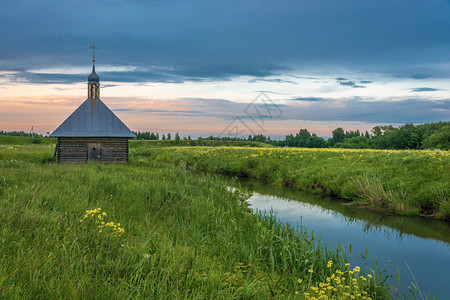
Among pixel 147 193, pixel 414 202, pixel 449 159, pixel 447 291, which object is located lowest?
pixel 447 291

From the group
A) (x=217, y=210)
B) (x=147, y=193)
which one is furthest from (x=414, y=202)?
(x=147, y=193)

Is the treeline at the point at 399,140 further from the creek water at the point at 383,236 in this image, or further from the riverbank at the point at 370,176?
the creek water at the point at 383,236

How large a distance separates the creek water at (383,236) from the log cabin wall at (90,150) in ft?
40.9

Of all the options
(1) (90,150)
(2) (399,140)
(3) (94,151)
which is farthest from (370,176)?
(2) (399,140)

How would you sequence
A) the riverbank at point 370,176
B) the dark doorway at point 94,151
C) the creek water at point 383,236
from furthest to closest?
1. the dark doorway at point 94,151
2. the riverbank at point 370,176
3. the creek water at point 383,236

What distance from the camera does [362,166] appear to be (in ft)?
61.3

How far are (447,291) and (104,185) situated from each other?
30.9 feet

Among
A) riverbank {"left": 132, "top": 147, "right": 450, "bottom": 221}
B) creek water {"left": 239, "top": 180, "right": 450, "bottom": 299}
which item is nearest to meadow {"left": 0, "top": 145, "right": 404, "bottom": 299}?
creek water {"left": 239, "top": 180, "right": 450, "bottom": 299}

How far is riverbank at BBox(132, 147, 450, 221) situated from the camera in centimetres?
1343

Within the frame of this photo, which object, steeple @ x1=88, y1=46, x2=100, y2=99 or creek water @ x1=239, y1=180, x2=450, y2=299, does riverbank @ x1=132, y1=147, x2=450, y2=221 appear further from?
steeple @ x1=88, y1=46, x2=100, y2=99

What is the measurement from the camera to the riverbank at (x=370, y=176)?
529 inches

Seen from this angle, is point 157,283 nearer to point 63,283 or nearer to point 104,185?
point 63,283

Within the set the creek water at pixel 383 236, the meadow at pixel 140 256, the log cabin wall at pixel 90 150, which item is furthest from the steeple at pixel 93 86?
the meadow at pixel 140 256

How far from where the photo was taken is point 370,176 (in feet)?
54.0
